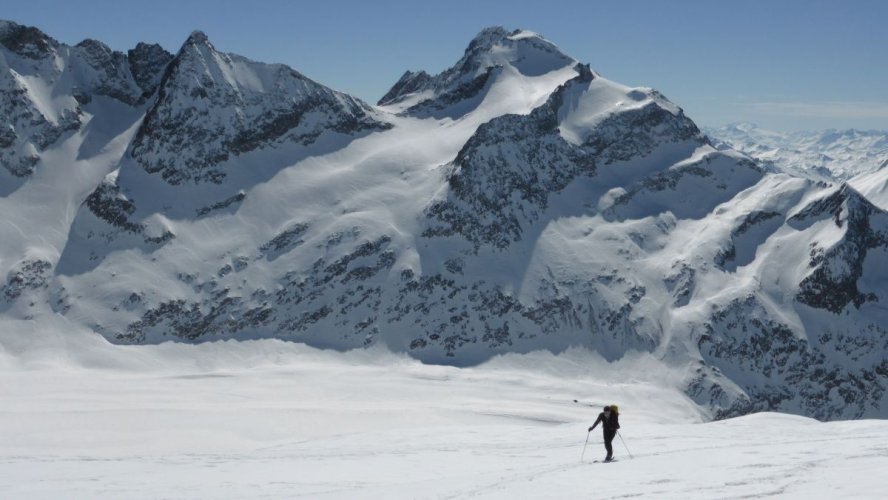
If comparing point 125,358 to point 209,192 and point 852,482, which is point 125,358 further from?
point 852,482

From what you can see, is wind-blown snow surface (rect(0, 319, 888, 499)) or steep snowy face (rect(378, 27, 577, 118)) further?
steep snowy face (rect(378, 27, 577, 118))

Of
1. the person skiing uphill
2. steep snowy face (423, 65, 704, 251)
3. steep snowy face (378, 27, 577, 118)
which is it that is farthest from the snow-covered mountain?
the person skiing uphill

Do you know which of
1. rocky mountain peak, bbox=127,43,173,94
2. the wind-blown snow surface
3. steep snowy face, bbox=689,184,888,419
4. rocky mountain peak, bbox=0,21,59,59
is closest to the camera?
the wind-blown snow surface

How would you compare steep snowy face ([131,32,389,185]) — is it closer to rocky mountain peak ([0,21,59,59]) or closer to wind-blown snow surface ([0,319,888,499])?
rocky mountain peak ([0,21,59,59])

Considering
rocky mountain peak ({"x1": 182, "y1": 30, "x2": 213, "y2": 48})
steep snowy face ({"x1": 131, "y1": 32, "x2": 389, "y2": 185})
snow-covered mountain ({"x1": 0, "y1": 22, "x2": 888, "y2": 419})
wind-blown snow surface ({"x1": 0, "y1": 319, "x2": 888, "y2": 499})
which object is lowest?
wind-blown snow surface ({"x1": 0, "y1": 319, "x2": 888, "y2": 499})

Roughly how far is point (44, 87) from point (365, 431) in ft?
388

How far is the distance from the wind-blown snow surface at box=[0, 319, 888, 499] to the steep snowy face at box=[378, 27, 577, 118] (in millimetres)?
78445

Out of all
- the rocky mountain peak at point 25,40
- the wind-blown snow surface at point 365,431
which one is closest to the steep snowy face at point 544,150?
the wind-blown snow surface at point 365,431

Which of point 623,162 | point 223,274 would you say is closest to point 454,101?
point 623,162

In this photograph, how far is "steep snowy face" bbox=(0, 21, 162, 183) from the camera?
139 metres

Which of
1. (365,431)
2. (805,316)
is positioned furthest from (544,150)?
(365,431)

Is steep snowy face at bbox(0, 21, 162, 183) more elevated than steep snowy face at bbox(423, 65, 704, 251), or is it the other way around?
steep snowy face at bbox(0, 21, 162, 183)

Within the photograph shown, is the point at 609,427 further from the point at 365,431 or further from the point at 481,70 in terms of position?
the point at 481,70

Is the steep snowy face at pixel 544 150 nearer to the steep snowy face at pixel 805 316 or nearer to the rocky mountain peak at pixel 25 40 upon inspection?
the steep snowy face at pixel 805 316
